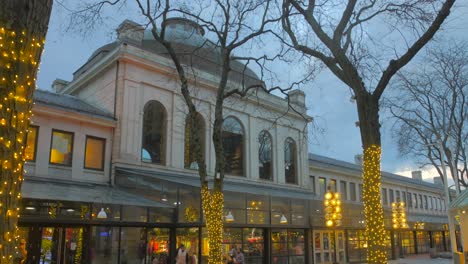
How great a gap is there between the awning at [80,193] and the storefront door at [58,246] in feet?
5.37

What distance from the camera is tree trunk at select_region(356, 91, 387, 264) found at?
10125 mm

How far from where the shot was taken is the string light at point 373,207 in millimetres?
10008

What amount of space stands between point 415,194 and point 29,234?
4803 cm

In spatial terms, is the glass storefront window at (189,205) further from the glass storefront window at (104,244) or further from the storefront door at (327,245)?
the storefront door at (327,245)

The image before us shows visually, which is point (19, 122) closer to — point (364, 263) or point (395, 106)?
point (395, 106)

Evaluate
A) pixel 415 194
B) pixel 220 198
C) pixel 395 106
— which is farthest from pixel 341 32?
pixel 415 194

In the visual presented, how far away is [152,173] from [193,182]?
2.23 meters

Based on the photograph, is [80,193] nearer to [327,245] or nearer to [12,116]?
[12,116]

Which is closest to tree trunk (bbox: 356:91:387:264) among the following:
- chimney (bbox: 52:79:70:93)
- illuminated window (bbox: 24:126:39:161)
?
illuminated window (bbox: 24:126:39:161)

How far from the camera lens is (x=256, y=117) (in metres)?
29.3

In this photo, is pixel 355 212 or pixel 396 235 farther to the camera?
pixel 396 235

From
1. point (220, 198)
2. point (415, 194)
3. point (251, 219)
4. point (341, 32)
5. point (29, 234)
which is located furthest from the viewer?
point (415, 194)

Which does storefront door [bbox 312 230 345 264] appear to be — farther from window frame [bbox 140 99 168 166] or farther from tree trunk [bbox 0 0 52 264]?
tree trunk [bbox 0 0 52 264]

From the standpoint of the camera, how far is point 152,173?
22.1 metres
